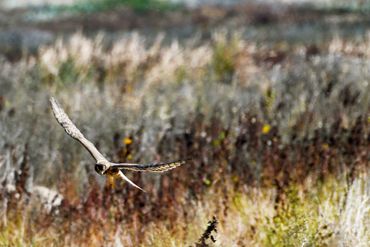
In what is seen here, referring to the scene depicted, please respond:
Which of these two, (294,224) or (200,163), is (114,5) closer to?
(200,163)

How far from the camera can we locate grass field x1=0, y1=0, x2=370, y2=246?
12.6 feet

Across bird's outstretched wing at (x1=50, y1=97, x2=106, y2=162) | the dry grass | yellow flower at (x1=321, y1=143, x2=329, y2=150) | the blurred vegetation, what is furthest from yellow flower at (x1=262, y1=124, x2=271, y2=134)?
the blurred vegetation

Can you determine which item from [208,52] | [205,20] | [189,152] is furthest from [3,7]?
[189,152]

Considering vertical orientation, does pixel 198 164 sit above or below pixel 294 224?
above

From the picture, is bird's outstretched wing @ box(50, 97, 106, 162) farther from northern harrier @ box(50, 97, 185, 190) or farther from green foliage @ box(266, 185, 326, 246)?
green foliage @ box(266, 185, 326, 246)

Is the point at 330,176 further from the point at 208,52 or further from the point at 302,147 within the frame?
the point at 208,52

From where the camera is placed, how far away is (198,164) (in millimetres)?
4848

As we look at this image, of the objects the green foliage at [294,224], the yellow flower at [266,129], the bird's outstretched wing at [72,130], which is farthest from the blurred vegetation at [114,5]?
the bird's outstretched wing at [72,130]

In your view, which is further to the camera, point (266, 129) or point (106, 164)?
point (266, 129)

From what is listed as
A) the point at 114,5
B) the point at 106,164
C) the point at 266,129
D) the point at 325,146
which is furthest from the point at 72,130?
the point at 114,5

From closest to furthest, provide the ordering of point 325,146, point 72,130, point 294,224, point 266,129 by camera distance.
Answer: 1. point 72,130
2. point 294,224
3. point 325,146
4. point 266,129

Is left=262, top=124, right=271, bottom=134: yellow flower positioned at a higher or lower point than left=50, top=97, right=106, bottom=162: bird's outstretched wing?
higher

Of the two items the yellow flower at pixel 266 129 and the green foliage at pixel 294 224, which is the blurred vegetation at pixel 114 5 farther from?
the green foliage at pixel 294 224

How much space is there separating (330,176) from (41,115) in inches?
107
